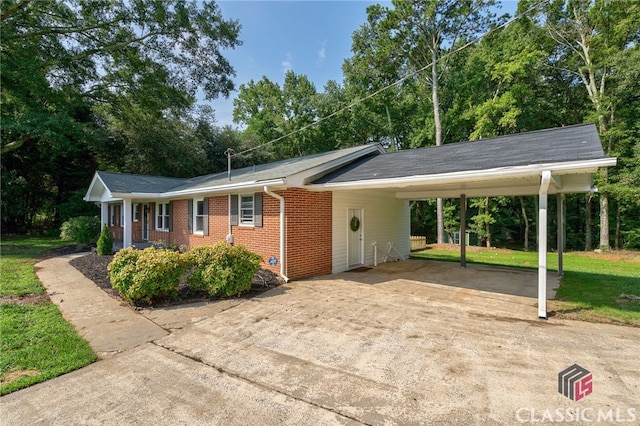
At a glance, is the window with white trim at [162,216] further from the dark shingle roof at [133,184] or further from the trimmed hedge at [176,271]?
the trimmed hedge at [176,271]

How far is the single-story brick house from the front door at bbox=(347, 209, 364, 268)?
35 millimetres

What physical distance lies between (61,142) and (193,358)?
18.9 m

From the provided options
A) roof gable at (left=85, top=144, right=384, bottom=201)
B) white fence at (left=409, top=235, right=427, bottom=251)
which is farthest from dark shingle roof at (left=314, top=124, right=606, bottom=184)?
white fence at (left=409, top=235, right=427, bottom=251)

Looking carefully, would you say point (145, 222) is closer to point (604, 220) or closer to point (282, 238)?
point (282, 238)

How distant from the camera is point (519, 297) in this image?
22.1 ft

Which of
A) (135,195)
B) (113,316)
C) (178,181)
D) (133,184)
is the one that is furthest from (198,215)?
(113,316)

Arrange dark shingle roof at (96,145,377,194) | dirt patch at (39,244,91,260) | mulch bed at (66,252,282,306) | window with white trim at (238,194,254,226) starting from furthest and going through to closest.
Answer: dirt patch at (39,244,91,260)
dark shingle roof at (96,145,377,194)
window with white trim at (238,194,254,226)
mulch bed at (66,252,282,306)

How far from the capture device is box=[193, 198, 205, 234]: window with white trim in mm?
11469

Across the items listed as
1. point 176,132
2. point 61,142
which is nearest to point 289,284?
point 61,142

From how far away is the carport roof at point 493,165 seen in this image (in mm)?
5055

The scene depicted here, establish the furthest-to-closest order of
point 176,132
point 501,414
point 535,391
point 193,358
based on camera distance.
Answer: point 176,132 < point 193,358 < point 535,391 < point 501,414

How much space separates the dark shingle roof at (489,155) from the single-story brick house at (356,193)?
24 millimetres

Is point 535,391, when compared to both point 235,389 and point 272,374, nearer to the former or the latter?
point 272,374

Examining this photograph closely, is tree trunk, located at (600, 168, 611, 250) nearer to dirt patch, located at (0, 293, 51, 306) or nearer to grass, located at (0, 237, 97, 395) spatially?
grass, located at (0, 237, 97, 395)
